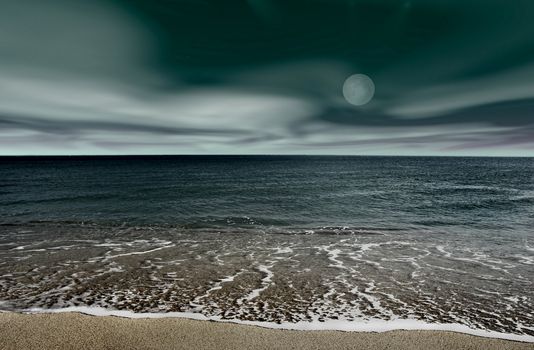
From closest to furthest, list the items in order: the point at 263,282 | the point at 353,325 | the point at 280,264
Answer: the point at 353,325 → the point at 263,282 → the point at 280,264

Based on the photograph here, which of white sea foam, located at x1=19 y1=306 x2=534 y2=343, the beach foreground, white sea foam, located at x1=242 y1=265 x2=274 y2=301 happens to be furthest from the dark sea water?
the beach foreground

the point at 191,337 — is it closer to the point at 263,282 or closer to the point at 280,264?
the point at 263,282

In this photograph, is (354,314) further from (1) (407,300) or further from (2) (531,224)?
(2) (531,224)

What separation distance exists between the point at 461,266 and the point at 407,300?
19.6 ft

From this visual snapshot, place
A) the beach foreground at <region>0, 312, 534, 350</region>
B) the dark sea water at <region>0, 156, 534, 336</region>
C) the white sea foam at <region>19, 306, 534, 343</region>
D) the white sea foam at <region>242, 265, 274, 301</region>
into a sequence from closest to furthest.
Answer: the beach foreground at <region>0, 312, 534, 350</region> → the white sea foam at <region>19, 306, 534, 343</region> → the dark sea water at <region>0, 156, 534, 336</region> → the white sea foam at <region>242, 265, 274, 301</region>

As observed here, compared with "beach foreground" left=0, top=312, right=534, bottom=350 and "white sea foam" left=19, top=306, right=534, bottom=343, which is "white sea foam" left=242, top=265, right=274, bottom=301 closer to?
"white sea foam" left=19, top=306, right=534, bottom=343

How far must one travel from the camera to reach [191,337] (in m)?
7.82

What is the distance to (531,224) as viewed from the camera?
87.2 feet

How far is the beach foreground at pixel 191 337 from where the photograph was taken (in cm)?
745

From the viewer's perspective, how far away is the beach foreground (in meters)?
7.45

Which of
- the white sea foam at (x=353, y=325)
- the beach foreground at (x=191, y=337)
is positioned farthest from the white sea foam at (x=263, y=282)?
the beach foreground at (x=191, y=337)

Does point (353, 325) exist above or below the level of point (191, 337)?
below

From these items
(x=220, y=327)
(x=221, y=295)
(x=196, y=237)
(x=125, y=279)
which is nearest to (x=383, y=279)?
(x=221, y=295)

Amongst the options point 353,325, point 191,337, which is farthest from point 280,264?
point 191,337
